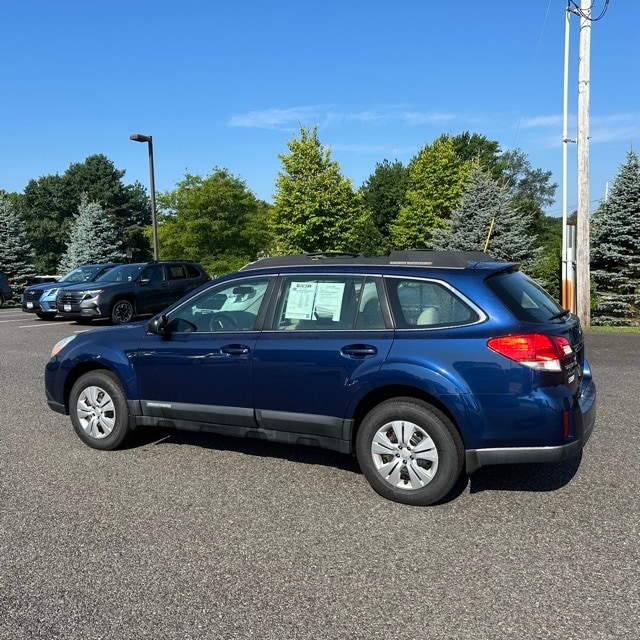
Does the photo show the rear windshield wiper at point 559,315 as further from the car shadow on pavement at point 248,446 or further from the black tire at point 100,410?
the black tire at point 100,410

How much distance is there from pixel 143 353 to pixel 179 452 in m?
0.95

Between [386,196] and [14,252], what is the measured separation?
40.8 metres

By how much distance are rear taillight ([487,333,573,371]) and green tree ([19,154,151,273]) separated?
69.8 metres

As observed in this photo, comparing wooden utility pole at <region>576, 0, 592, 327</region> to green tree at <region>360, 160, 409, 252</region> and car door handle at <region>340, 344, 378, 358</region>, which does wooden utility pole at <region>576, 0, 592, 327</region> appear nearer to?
car door handle at <region>340, 344, 378, 358</region>

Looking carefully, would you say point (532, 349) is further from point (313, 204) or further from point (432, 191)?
point (432, 191)

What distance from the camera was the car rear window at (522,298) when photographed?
413cm

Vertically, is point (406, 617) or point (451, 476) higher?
point (451, 476)

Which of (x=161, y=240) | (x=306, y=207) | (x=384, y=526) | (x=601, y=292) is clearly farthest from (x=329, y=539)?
(x=161, y=240)

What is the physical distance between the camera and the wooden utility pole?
48.2ft

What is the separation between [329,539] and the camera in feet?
12.3

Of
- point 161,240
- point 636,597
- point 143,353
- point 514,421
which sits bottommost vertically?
point 636,597

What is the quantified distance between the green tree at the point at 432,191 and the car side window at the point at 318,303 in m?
38.8

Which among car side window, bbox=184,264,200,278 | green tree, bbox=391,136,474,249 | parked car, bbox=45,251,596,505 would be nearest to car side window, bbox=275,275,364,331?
parked car, bbox=45,251,596,505

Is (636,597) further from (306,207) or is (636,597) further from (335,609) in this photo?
(306,207)
